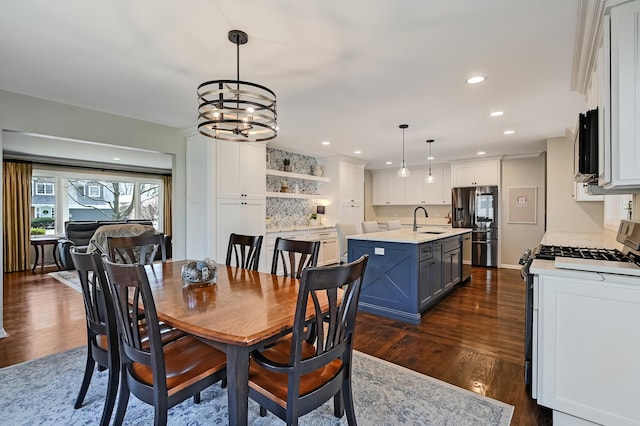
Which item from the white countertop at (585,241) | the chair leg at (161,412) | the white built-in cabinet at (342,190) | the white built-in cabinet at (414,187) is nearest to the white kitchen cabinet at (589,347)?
the white countertop at (585,241)

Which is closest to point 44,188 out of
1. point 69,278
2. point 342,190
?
point 69,278

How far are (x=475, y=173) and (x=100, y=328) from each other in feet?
22.5

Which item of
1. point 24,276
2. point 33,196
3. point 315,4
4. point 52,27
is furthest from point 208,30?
point 33,196

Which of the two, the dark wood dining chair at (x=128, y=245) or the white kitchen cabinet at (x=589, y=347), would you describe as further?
the dark wood dining chair at (x=128, y=245)

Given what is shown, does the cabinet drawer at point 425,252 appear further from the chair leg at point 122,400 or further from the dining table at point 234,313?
the chair leg at point 122,400

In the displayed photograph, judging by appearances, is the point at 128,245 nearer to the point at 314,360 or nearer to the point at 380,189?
the point at 314,360

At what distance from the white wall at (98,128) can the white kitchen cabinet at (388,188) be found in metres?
5.48

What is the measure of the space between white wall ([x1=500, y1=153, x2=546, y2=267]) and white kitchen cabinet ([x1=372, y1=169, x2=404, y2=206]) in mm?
2332

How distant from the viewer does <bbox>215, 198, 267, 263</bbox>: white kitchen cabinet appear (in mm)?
4328

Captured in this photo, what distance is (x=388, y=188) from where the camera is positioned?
845cm

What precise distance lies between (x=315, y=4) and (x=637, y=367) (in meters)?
2.50

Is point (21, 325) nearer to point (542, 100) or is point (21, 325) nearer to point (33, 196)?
point (33, 196)

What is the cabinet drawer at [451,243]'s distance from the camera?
416 centimetres

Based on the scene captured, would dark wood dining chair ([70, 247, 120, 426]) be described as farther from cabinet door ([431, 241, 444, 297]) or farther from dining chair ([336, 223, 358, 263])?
cabinet door ([431, 241, 444, 297])
